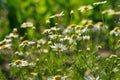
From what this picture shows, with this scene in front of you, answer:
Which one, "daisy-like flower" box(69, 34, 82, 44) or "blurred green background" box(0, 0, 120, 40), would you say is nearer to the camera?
"daisy-like flower" box(69, 34, 82, 44)

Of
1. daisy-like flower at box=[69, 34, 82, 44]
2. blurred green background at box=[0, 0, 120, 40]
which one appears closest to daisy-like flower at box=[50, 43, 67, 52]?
daisy-like flower at box=[69, 34, 82, 44]

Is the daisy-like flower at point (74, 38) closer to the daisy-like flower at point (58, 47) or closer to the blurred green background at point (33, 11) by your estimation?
the daisy-like flower at point (58, 47)

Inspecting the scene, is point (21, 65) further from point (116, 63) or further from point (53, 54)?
point (116, 63)

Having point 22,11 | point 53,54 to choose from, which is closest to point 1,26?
point 22,11

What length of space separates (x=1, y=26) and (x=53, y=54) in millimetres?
2952

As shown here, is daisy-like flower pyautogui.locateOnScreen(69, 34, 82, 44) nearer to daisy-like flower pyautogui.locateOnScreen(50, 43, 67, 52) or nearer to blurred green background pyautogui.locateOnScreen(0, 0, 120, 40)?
daisy-like flower pyautogui.locateOnScreen(50, 43, 67, 52)

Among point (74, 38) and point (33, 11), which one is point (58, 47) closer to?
point (74, 38)

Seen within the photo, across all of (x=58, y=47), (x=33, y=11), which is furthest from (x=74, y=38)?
(x=33, y=11)

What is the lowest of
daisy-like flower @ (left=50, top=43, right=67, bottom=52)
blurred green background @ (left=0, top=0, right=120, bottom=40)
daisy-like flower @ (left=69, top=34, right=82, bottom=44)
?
→ daisy-like flower @ (left=50, top=43, right=67, bottom=52)

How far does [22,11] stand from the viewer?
22.7ft

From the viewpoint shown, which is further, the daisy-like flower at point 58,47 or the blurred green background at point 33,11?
the blurred green background at point 33,11

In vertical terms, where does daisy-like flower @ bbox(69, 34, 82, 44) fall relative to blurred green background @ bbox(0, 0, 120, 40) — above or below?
below

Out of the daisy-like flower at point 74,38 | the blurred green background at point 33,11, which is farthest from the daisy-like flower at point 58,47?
the blurred green background at point 33,11

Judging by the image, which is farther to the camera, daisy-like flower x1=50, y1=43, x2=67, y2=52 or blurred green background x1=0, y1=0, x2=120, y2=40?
blurred green background x1=0, y1=0, x2=120, y2=40
